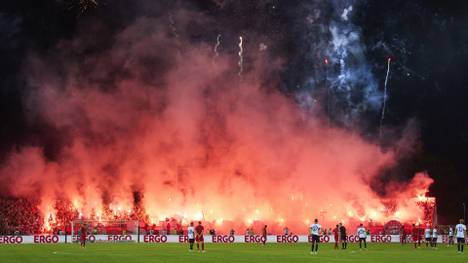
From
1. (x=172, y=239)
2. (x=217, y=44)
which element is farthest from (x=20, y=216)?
(x=217, y=44)

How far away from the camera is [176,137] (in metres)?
95.3

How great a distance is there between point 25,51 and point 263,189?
32767 millimetres

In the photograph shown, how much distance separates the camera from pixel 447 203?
98.8m

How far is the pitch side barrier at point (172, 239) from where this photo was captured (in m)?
66.6

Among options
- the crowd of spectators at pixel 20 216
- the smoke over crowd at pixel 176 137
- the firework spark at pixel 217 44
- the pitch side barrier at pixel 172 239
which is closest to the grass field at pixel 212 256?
the pitch side barrier at pixel 172 239

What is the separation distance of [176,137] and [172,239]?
1015 inches

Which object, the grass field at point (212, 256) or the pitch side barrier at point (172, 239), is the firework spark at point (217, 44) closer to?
the pitch side barrier at point (172, 239)

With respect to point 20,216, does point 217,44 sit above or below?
above

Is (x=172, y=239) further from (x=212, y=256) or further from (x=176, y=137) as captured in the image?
(x=212, y=256)

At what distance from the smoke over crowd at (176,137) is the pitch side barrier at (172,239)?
14801 millimetres

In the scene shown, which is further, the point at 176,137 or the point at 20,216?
the point at 176,137

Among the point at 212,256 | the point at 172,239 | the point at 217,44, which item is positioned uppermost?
the point at 217,44

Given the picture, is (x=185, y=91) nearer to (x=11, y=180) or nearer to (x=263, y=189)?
(x=263, y=189)

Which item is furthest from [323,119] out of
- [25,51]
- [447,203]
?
[25,51]
